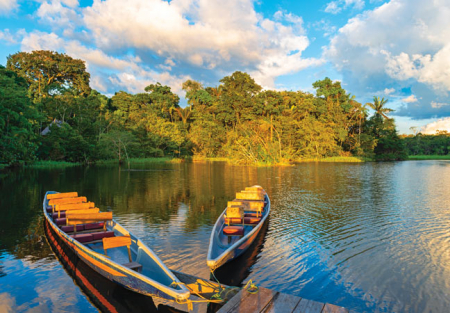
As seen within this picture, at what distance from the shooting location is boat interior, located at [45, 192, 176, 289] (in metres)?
7.39

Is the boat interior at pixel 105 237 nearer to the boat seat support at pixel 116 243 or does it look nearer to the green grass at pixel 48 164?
the boat seat support at pixel 116 243

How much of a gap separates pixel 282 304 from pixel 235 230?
17.0ft

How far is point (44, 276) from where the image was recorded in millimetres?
8586

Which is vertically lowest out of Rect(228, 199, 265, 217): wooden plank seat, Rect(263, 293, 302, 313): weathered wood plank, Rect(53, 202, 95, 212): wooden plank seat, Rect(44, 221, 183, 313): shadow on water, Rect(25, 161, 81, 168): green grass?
Rect(44, 221, 183, 313): shadow on water

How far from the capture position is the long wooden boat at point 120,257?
6.17m

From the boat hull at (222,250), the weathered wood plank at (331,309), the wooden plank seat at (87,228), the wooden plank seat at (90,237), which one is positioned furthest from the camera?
the wooden plank seat at (87,228)

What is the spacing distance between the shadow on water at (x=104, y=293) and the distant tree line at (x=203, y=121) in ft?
149

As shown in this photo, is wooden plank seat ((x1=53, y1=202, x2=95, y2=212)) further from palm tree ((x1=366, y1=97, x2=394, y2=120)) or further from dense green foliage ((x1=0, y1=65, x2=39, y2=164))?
palm tree ((x1=366, y1=97, x2=394, y2=120))

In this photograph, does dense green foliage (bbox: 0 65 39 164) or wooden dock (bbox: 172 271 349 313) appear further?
dense green foliage (bbox: 0 65 39 164)

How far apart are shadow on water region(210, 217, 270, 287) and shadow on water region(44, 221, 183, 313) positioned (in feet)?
6.78

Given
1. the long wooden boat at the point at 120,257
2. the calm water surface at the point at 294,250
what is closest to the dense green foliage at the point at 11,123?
the calm water surface at the point at 294,250

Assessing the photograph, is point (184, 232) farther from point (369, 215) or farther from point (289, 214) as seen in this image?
point (369, 215)

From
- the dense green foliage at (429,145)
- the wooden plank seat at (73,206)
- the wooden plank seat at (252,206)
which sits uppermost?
the dense green foliage at (429,145)

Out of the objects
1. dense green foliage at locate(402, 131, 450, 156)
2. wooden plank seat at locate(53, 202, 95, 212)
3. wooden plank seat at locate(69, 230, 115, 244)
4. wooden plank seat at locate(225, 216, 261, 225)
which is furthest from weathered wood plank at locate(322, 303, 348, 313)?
dense green foliage at locate(402, 131, 450, 156)
